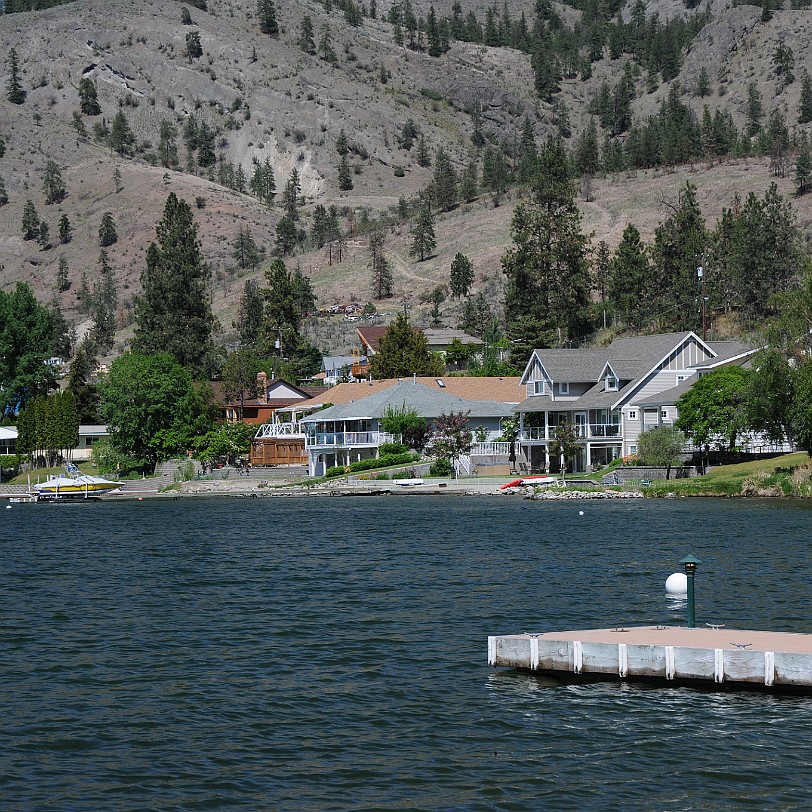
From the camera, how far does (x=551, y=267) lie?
142 meters

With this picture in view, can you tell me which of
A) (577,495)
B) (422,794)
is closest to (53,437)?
(577,495)

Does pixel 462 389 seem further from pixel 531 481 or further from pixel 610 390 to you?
pixel 531 481

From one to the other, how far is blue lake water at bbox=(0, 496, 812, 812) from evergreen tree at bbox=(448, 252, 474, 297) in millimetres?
125027

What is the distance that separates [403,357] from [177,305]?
87.0 ft

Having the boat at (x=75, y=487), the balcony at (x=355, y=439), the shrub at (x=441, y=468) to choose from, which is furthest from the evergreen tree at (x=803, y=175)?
the boat at (x=75, y=487)

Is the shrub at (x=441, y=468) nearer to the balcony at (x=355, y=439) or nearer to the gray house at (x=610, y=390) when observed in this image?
the gray house at (x=610, y=390)

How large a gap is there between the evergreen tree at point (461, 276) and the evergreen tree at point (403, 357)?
150ft

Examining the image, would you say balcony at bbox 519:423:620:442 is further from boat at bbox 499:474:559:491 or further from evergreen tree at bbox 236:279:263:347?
evergreen tree at bbox 236:279:263:347

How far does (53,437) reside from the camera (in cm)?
12138

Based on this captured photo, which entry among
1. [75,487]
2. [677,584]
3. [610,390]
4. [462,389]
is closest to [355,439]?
[462,389]

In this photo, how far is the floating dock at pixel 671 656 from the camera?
23000mm

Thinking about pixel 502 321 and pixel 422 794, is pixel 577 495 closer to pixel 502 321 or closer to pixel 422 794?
pixel 422 794

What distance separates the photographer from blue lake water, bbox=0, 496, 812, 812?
1900 centimetres

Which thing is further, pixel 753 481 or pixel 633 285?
pixel 633 285
